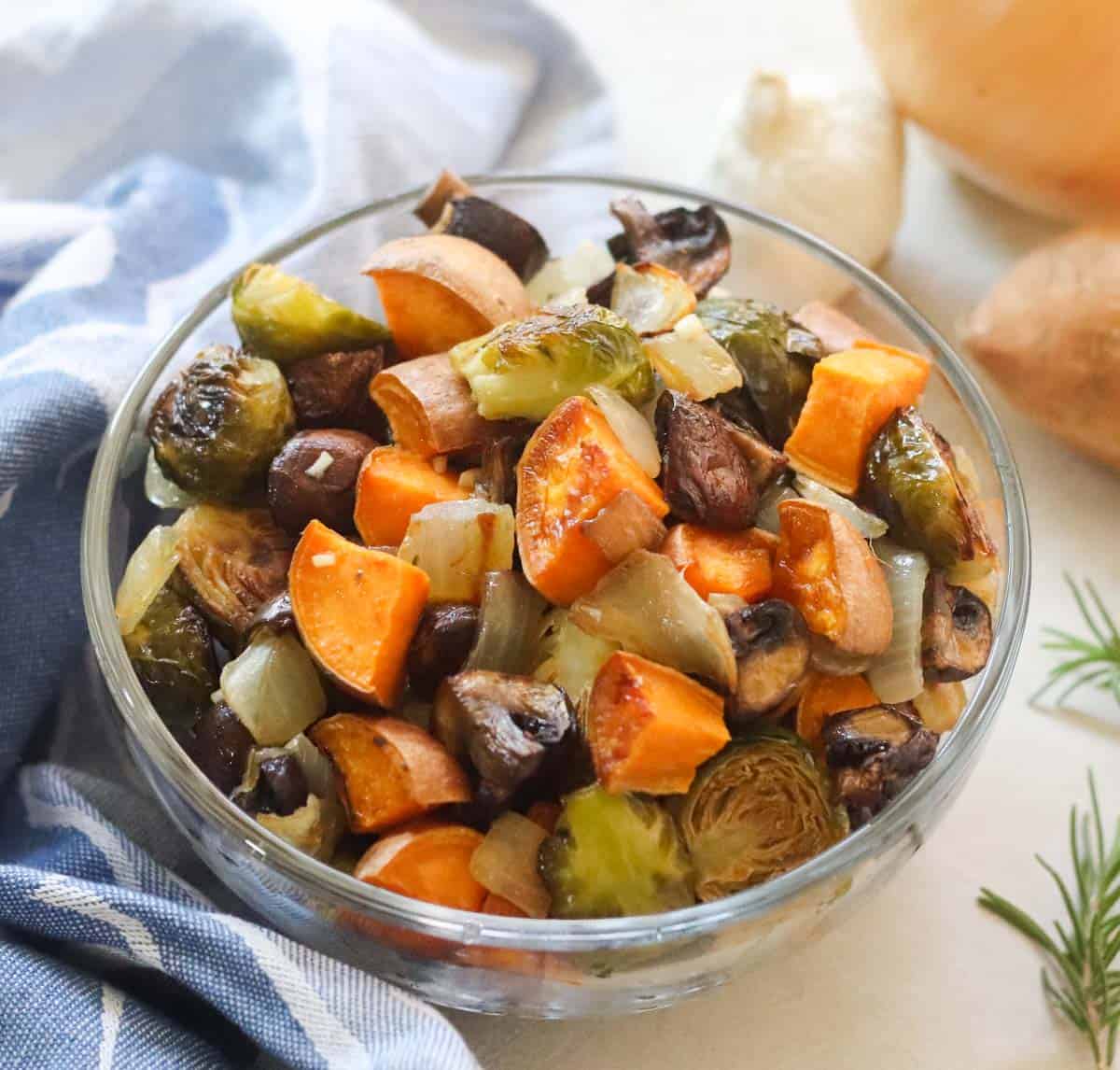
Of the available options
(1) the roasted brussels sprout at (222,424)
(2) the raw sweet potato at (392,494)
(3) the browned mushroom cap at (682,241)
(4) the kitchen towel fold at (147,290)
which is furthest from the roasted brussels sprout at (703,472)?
(4) the kitchen towel fold at (147,290)

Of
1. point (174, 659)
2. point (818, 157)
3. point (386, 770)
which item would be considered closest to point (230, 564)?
point (174, 659)

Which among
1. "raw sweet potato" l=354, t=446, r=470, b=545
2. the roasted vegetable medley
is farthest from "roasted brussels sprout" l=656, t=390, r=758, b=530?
"raw sweet potato" l=354, t=446, r=470, b=545

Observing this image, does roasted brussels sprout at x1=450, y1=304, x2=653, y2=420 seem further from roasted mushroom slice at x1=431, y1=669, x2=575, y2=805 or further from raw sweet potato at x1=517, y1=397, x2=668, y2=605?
roasted mushroom slice at x1=431, y1=669, x2=575, y2=805

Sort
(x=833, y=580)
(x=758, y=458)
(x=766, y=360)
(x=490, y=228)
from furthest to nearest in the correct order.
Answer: (x=490, y=228) < (x=766, y=360) < (x=758, y=458) < (x=833, y=580)

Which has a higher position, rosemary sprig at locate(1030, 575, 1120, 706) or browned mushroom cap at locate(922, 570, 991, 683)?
browned mushroom cap at locate(922, 570, 991, 683)

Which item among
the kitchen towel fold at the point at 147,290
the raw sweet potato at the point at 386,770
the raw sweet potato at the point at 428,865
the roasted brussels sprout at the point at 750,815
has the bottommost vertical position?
the kitchen towel fold at the point at 147,290

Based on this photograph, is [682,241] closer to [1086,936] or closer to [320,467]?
[320,467]

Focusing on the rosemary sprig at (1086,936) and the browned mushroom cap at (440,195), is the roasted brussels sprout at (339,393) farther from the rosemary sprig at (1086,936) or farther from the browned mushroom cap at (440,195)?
the rosemary sprig at (1086,936)
